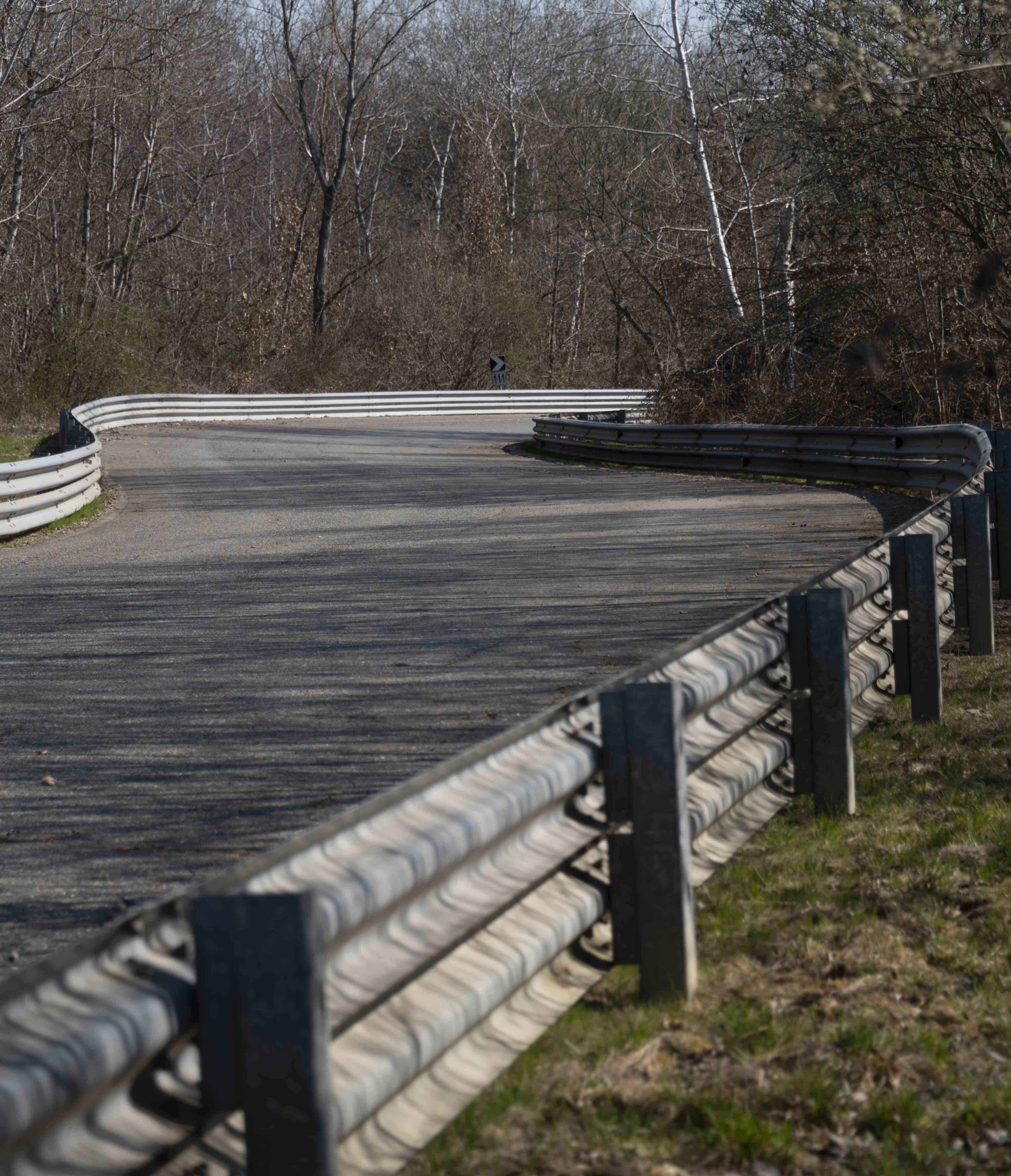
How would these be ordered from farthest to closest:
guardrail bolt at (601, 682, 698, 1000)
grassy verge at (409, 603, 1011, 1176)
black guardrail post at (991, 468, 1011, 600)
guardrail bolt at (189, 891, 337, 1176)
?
1. black guardrail post at (991, 468, 1011, 600)
2. guardrail bolt at (601, 682, 698, 1000)
3. grassy verge at (409, 603, 1011, 1176)
4. guardrail bolt at (189, 891, 337, 1176)

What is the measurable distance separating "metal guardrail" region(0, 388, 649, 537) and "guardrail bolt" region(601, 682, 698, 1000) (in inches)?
552

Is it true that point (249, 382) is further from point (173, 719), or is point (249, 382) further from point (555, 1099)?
point (555, 1099)

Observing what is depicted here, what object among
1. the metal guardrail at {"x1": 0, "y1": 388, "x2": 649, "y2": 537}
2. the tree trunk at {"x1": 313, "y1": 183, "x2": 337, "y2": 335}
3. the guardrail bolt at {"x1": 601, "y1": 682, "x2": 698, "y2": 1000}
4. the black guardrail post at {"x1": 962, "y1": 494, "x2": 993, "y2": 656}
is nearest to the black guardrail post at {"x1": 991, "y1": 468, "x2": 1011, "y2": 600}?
the black guardrail post at {"x1": 962, "y1": 494, "x2": 993, "y2": 656}

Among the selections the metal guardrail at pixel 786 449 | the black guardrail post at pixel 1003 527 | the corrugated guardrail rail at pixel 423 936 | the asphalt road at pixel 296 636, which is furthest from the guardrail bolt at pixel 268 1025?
the metal guardrail at pixel 786 449

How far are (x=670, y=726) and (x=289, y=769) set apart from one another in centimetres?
304

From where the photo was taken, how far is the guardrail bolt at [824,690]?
5.31 metres

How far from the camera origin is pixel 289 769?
630 centimetres

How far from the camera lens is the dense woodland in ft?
54.2

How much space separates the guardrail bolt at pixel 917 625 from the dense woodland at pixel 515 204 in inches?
35.1

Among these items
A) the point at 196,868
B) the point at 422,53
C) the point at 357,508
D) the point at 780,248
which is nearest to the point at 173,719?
the point at 196,868

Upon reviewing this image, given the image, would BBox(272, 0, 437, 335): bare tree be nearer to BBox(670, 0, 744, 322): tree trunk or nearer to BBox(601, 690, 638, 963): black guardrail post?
BBox(670, 0, 744, 322): tree trunk

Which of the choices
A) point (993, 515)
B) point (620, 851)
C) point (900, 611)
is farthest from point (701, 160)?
point (620, 851)

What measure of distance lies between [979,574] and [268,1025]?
277 inches

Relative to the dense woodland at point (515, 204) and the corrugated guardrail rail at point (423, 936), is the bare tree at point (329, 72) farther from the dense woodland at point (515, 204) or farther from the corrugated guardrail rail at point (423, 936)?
the corrugated guardrail rail at point (423, 936)
